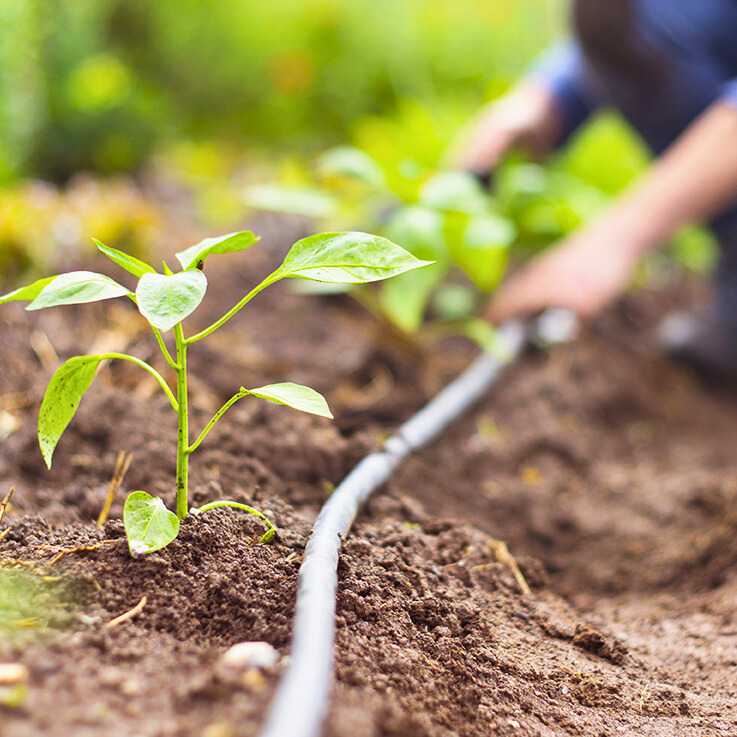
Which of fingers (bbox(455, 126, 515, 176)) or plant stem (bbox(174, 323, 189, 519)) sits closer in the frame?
plant stem (bbox(174, 323, 189, 519))

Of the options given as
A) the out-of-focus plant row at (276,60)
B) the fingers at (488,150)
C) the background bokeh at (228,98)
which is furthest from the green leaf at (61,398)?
the out-of-focus plant row at (276,60)

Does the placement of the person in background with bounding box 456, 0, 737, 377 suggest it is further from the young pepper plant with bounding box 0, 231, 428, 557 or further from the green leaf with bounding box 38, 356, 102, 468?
the green leaf with bounding box 38, 356, 102, 468

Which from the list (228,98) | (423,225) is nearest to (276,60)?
(228,98)

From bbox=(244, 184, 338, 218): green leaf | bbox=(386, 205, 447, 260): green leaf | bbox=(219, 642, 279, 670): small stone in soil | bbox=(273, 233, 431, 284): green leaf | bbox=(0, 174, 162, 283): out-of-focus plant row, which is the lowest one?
bbox=(0, 174, 162, 283): out-of-focus plant row

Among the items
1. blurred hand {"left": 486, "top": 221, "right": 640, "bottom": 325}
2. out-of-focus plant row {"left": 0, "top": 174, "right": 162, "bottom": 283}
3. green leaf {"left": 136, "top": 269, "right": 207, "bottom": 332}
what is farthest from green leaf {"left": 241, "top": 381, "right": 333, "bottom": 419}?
blurred hand {"left": 486, "top": 221, "right": 640, "bottom": 325}

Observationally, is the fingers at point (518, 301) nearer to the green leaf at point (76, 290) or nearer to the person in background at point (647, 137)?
the person in background at point (647, 137)

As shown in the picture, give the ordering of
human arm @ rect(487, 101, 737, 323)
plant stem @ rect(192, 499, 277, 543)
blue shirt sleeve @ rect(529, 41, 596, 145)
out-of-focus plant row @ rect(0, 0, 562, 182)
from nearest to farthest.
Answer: plant stem @ rect(192, 499, 277, 543) < human arm @ rect(487, 101, 737, 323) < blue shirt sleeve @ rect(529, 41, 596, 145) < out-of-focus plant row @ rect(0, 0, 562, 182)

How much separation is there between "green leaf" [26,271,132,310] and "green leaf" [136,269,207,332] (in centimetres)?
4

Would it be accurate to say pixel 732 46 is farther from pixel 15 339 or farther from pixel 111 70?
pixel 111 70

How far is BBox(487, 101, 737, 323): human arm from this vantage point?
1806mm

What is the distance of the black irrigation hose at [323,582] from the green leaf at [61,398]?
342mm

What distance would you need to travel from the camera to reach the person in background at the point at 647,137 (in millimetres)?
1864

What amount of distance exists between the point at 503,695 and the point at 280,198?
1.31m

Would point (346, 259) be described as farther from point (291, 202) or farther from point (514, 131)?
point (514, 131)
